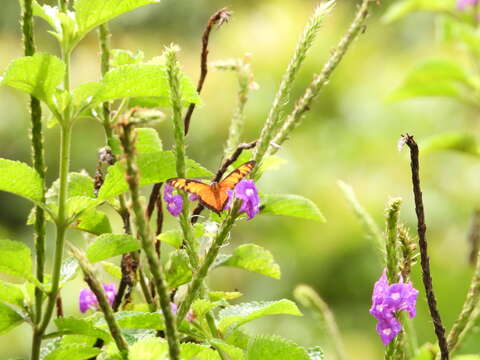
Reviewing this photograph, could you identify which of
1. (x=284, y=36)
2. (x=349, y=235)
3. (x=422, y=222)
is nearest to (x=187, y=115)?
(x=422, y=222)

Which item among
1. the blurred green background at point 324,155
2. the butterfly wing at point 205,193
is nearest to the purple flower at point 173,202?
the butterfly wing at point 205,193

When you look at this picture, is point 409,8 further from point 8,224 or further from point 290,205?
point 8,224

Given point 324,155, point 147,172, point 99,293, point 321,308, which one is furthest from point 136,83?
point 324,155

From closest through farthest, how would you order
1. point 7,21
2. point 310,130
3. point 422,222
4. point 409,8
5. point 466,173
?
point 422,222
point 409,8
point 466,173
point 310,130
point 7,21

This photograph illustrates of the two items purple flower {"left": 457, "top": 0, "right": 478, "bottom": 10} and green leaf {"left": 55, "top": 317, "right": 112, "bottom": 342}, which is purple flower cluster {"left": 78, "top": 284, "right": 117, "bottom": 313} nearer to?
green leaf {"left": 55, "top": 317, "right": 112, "bottom": 342}

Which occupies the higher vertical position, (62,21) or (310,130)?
(310,130)

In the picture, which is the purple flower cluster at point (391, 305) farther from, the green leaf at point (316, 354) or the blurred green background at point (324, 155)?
the blurred green background at point (324, 155)

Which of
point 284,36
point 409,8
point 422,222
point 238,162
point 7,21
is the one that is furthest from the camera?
point 7,21

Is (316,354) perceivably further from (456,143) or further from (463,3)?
(463,3)
